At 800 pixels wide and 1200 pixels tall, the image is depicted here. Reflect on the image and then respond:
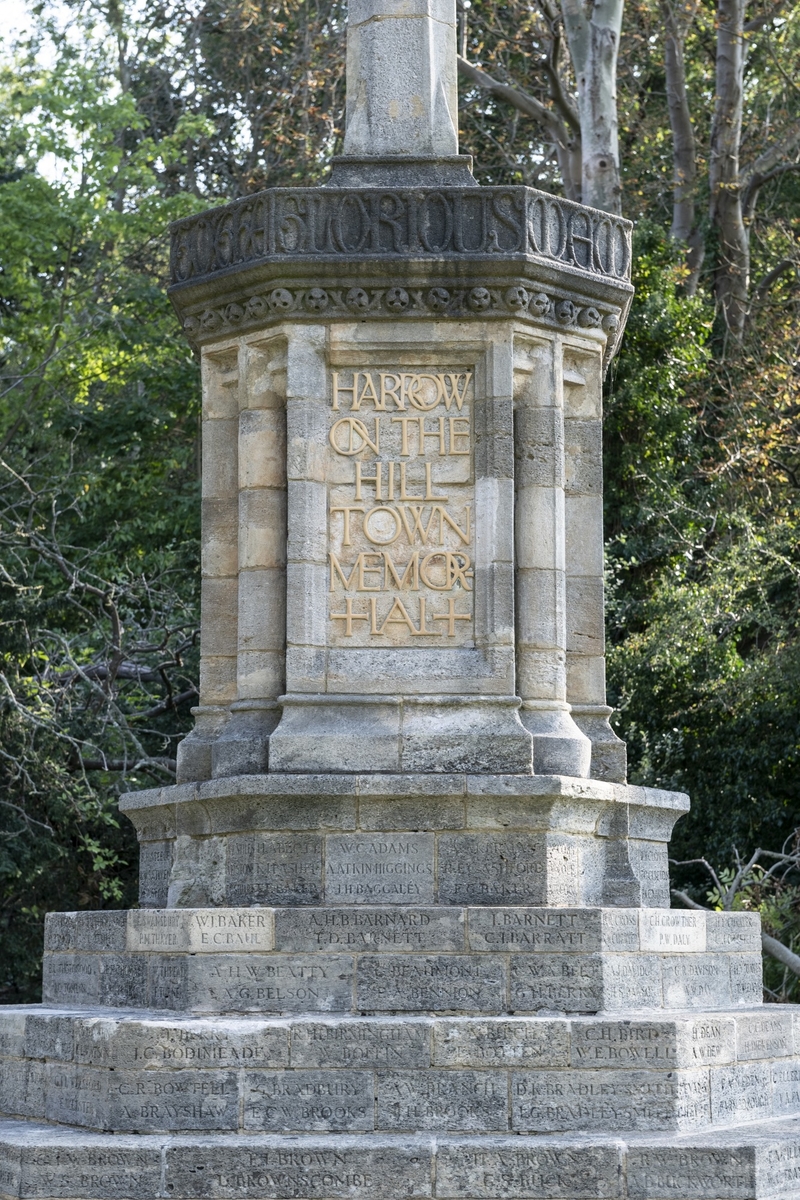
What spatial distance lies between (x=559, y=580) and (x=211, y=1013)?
2.59 metres

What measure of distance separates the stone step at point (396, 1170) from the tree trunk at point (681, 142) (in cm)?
1618

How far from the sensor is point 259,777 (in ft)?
24.5

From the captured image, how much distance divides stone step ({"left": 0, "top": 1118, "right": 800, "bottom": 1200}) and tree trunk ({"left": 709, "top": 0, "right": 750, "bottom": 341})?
628 inches

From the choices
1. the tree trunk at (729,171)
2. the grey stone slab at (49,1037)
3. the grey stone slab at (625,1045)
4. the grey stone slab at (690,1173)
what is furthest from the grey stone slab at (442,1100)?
the tree trunk at (729,171)

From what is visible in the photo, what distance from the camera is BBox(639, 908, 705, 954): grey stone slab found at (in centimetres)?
728

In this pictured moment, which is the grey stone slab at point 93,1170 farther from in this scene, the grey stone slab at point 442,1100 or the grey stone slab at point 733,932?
the grey stone slab at point 733,932

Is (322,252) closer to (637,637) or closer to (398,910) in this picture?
(398,910)

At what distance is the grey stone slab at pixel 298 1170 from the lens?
243 inches

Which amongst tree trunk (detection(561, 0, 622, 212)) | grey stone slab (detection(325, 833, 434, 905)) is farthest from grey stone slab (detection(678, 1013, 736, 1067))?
tree trunk (detection(561, 0, 622, 212))

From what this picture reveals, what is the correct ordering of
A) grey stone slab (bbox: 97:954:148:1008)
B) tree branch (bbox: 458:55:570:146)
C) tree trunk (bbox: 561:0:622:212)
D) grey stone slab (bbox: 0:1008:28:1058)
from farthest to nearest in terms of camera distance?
1. tree branch (bbox: 458:55:570:146)
2. tree trunk (bbox: 561:0:622:212)
3. grey stone slab (bbox: 0:1008:28:1058)
4. grey stone slab (bbox: 97:954:148:1008)

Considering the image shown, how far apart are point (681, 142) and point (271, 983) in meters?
17.4

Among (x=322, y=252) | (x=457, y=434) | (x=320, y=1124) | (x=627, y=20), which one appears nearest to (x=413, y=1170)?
(x=320, y=1124)

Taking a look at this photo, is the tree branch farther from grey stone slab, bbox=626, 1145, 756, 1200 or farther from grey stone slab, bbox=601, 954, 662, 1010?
grey stone slab, bbox=626, 1145, 756, 1200

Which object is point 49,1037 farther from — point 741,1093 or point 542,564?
point 542,564
